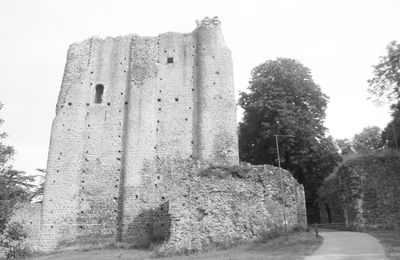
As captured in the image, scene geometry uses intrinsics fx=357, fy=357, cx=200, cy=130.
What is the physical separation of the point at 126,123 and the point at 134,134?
1.09 meters

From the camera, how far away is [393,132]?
82.2 feet

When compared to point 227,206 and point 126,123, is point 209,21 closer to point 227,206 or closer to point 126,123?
point 126,123

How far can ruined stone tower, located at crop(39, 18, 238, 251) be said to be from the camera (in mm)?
20750

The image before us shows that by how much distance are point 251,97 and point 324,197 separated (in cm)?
1024

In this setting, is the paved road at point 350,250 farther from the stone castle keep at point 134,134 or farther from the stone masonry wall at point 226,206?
the stone castle keep at point 134,134

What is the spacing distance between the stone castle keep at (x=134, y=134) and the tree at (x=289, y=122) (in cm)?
516

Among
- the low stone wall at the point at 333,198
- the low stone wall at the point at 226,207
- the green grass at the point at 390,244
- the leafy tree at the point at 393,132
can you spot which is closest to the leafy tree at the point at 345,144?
the leafy tree at the point at 393,132

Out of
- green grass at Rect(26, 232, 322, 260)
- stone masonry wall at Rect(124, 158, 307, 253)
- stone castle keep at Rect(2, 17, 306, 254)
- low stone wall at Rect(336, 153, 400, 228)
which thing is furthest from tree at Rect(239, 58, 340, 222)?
green grass at Rect(26, 232, 322, 260)

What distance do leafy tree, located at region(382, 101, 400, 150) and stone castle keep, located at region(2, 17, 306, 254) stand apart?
9.25 m

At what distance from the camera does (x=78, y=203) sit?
2092 cm

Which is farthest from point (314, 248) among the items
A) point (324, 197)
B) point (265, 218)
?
point (324, 197)

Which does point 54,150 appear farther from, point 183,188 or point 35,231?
point 183,188

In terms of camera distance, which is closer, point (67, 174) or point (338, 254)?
point (338, 254)

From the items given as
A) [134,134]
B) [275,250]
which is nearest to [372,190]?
[275,250]
